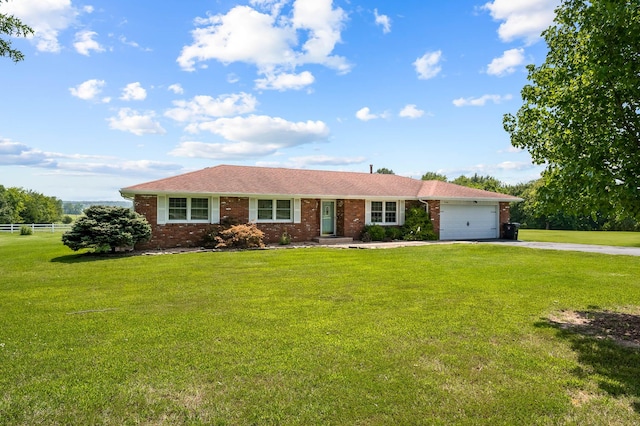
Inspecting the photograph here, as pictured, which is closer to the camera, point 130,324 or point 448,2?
point 130,324

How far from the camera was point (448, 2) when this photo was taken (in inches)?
478

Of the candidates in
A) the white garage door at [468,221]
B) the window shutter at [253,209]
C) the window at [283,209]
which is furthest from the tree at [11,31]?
the white garage door at [468,221]

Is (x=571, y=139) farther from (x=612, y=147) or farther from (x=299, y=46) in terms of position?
(x=299, y=46)

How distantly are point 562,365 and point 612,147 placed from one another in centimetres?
327

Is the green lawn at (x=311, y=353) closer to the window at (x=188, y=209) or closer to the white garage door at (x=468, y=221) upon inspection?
the window at (x=188, y=209)

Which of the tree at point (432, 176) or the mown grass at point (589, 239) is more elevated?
the tree at point (432, 176)

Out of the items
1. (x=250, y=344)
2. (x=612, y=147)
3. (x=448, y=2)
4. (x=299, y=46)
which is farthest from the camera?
(x=299, y=46)

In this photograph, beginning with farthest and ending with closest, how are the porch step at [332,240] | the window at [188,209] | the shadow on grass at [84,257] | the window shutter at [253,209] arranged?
the porch step at [332,240]
the window shutter at [253,209]
the window at [188,209]
the shadow on grass at [84,257]

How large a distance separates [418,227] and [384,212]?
2.03 m

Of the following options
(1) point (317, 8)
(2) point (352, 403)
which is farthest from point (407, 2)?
(2) point (352, 403)

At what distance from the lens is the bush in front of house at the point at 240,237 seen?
645 inches

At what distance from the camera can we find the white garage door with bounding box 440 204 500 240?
21578mm

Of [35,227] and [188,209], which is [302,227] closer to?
[188,209]

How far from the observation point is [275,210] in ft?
61.8
